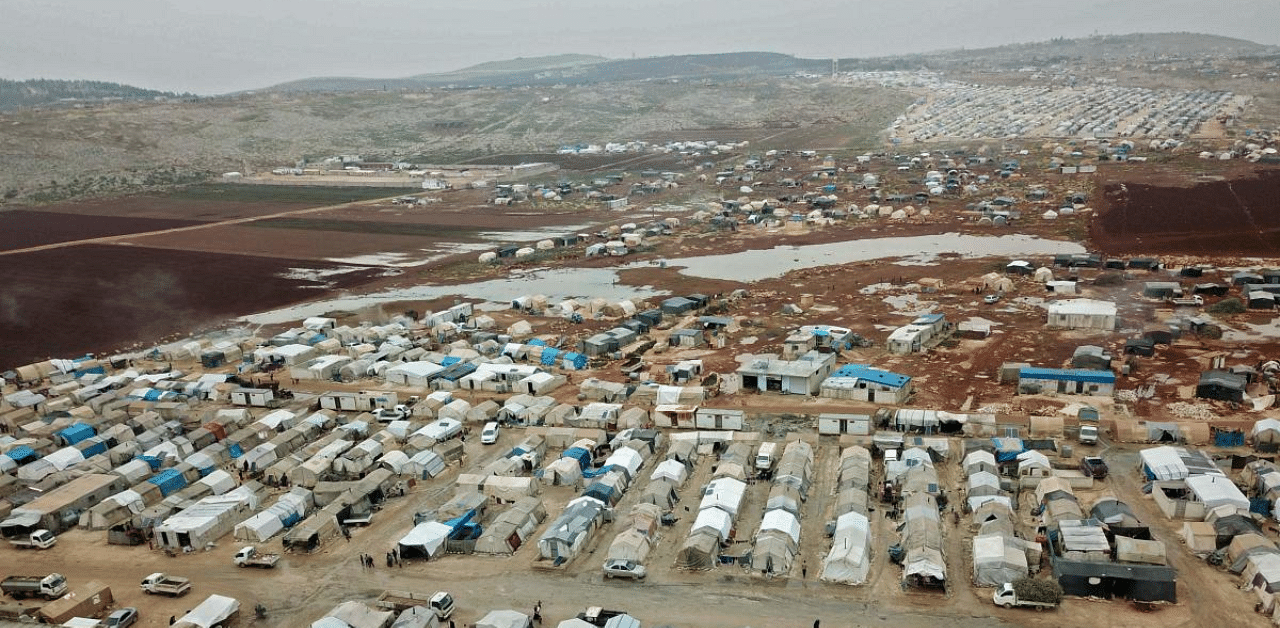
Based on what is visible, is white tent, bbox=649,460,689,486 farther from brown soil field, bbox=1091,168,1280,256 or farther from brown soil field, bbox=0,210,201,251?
brown soil field, bbox=0,210,201,251

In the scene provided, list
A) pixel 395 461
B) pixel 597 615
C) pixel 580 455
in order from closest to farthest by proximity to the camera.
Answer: pixel 597 615, pixel 580 455, pixel 395 461

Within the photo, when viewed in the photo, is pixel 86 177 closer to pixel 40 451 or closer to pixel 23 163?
pixel 23 163

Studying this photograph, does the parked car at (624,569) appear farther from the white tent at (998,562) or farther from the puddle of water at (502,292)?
the puddle of water at (502,292)

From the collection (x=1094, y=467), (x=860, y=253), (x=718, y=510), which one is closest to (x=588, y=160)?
(x=860, y=253)

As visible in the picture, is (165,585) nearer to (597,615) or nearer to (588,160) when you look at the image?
(597,615)

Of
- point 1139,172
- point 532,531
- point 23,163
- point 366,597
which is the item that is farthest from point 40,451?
point 23,163

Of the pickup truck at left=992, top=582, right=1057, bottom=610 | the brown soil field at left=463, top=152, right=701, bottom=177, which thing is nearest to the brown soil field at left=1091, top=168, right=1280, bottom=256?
the pickup truck at left=992, top=582, right=1057, bottom=610

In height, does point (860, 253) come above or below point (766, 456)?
above
